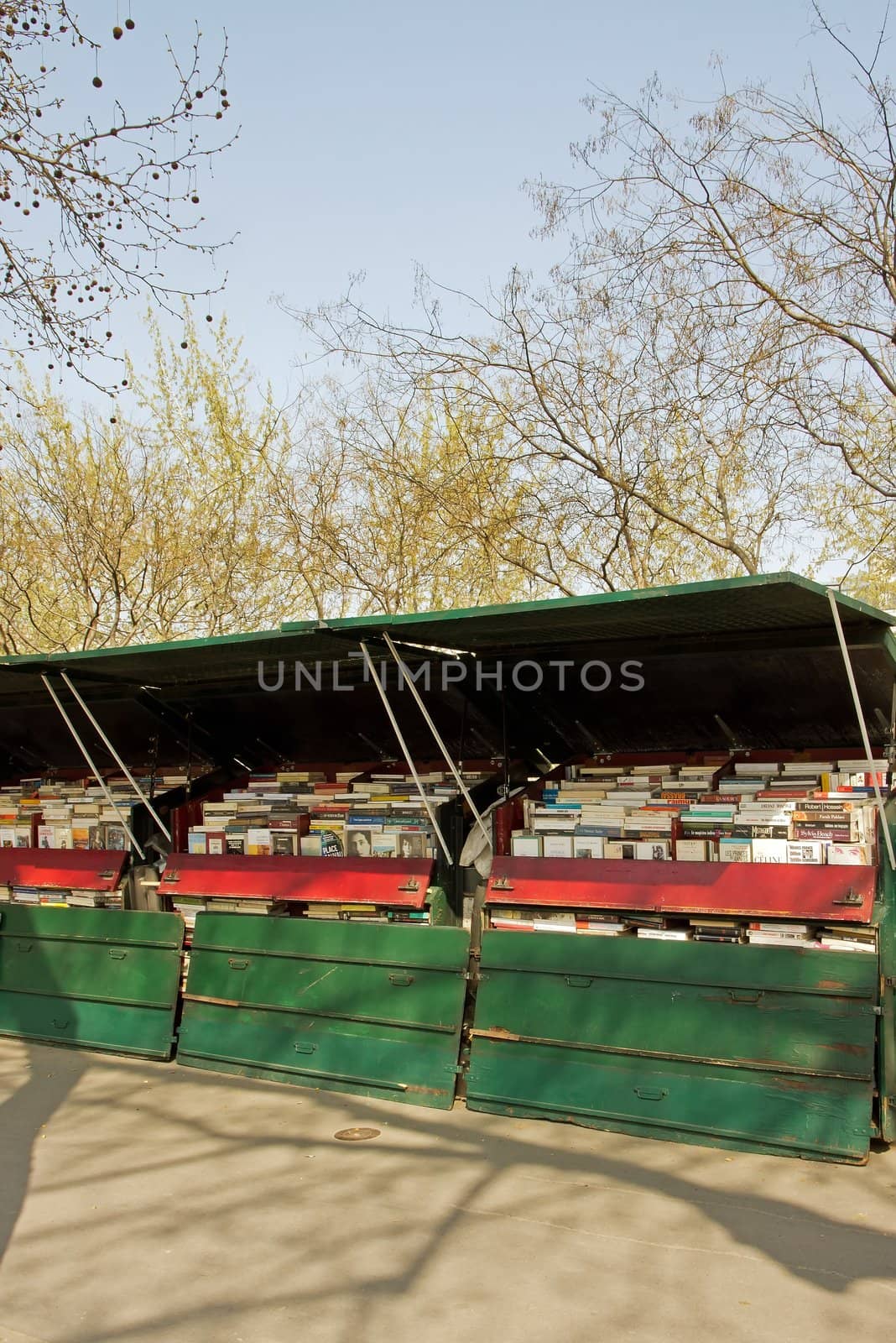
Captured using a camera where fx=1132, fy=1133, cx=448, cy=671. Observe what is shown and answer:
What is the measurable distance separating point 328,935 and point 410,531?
967cm

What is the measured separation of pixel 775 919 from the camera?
234 inches

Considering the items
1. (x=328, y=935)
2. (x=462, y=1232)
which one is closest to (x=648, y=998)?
(x=462, y=1232)

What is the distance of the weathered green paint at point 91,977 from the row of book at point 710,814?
8.91 feet

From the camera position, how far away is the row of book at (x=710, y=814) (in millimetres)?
5949

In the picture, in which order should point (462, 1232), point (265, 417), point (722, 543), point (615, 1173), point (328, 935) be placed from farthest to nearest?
point (265, 417) < point (722, 543) < point (328, 935) < point (615, 1173) < point (462, 1232)

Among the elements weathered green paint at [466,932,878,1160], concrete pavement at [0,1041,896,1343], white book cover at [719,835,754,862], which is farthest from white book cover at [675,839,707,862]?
concrete pavement at [0,1041,896,1343]

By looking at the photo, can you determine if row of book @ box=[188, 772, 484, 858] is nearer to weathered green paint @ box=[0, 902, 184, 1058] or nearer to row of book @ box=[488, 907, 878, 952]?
weathered green paint @ box=[0, 902, 184, 1058]

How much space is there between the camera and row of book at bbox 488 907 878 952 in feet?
18.8

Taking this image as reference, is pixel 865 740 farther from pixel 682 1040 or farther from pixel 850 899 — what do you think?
pixel 682 1040

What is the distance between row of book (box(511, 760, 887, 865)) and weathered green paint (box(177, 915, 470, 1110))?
92cm

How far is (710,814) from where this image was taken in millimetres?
6406

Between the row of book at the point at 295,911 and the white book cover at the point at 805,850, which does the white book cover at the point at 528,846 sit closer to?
the row of book at the point at 295,911

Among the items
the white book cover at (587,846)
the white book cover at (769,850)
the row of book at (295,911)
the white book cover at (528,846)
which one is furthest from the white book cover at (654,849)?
the row of book at (295,911)

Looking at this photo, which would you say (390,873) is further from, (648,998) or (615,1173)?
(615,1173)
